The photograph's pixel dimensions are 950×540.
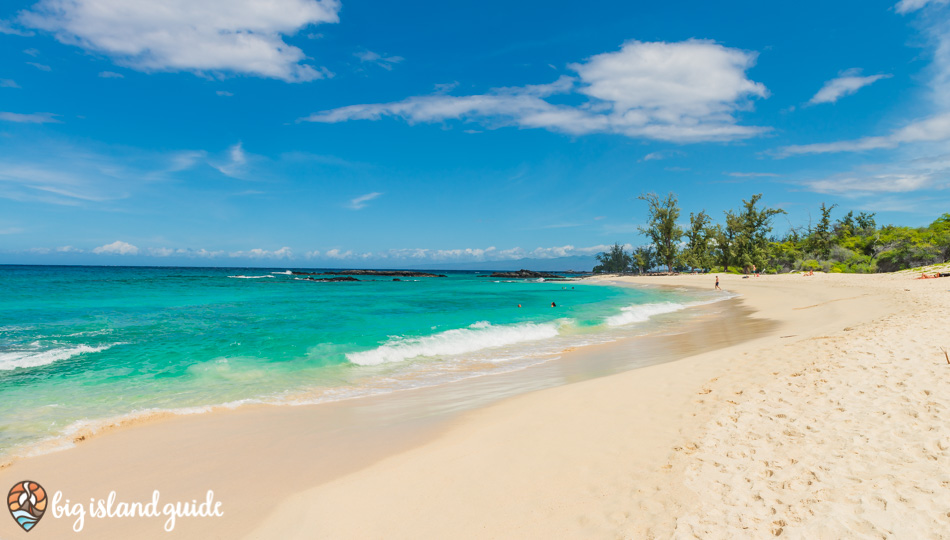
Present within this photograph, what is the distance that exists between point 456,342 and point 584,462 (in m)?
9.76

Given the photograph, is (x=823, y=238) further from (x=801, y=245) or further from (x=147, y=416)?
(x=147, y=416)

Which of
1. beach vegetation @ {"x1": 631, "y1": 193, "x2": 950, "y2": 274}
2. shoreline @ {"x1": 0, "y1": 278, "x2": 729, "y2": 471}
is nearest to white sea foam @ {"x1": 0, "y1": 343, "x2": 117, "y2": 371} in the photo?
shoreline @ {"x1": 0, "y1": 278, "x2": 729, "y2": 471}

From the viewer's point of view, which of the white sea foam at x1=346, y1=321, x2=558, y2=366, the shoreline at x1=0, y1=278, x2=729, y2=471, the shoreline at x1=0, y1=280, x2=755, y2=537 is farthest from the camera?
the white sea foam at x1=346, y1=321, x2=558, y2=366

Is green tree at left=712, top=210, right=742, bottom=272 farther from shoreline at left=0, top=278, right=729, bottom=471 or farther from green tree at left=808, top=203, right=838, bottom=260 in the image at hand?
shoreline at left=0, top=278, right=729, bottom=471

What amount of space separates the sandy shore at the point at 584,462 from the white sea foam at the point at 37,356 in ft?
22.0

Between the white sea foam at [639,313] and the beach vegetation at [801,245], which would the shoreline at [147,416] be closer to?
the white sea foam at [639,313]

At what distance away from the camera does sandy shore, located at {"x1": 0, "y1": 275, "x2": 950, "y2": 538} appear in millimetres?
3402

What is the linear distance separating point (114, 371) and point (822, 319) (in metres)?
22.1

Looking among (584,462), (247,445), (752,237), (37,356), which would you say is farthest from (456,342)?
(752,237)

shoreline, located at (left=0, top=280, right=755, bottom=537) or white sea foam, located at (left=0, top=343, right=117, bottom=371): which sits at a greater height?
white sea foam, located at (left=0, top=343, right=117, bottom=371)

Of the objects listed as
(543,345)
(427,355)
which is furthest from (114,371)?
(543,345)

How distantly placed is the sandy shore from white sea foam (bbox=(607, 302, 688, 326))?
11.4m

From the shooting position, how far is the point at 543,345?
1420cm

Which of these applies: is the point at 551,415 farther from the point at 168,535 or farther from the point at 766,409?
the point at 168,535
